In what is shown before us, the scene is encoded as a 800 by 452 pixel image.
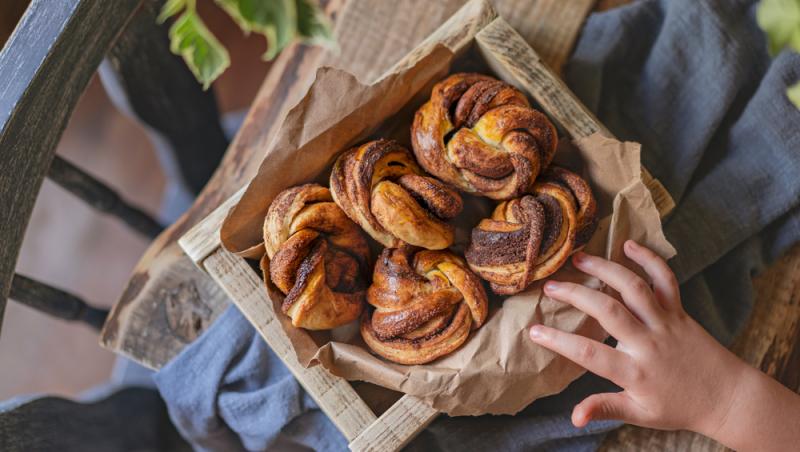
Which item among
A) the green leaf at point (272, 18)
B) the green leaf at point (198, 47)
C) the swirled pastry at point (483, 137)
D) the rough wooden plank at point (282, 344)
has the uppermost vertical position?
the green leaf at point (272, 18)

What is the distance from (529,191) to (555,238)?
67 mm

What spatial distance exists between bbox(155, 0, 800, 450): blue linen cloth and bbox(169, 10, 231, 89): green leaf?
0.63 meters

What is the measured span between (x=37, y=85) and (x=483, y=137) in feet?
1.56

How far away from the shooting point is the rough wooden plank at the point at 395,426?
0.76 metres

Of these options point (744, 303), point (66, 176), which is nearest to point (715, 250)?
point (744, 303)

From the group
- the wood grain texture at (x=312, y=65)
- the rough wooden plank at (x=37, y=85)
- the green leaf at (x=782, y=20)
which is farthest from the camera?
the wood grain texture at (x=312, y=65)

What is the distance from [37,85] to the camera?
684 mm

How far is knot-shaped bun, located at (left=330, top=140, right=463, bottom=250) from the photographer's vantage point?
2.40 ft

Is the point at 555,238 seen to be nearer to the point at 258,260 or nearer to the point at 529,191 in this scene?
the point at 529,191

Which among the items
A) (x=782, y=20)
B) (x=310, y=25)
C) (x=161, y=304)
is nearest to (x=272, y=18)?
(x=310, y=25)

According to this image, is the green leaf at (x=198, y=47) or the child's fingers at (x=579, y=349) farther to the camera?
the child's fingers at (x=579, y=349)

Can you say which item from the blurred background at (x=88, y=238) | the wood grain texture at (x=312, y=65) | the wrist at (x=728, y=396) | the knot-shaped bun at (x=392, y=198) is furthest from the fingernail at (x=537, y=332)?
the blurred background at (x=88, y=238)

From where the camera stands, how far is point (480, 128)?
2.53 feet

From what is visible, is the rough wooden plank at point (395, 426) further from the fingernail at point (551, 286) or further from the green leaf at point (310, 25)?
the green leaf at point (310, 25)
